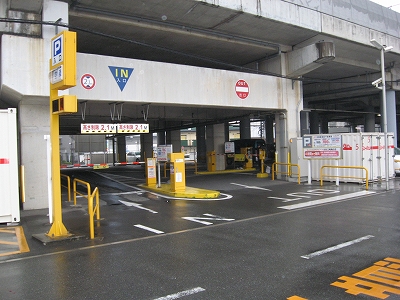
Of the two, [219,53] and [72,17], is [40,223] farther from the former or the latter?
[219,53]

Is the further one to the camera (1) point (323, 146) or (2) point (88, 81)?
(1) point (323, 146)

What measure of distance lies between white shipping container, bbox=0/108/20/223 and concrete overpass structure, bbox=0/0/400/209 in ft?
6.14

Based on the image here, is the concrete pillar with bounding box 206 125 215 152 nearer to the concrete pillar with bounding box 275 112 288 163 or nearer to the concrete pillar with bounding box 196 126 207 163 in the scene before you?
the concrete pillar with bounding box 196 126 207 163

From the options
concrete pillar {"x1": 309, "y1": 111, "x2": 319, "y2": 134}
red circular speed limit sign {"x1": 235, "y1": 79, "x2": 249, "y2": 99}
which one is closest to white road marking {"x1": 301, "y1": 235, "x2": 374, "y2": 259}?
red circular speed limit sign {"x1": 235, "y1": 79, "x2": 249, "y2": 99}

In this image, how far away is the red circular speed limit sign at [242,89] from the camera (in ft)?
56.1

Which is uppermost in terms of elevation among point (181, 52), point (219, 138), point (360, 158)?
point (181, 52)

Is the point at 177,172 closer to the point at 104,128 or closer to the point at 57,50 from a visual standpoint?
the point at 104,128

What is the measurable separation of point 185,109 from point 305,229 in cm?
1745

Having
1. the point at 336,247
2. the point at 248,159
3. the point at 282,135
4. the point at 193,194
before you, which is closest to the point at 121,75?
the point at 193,194

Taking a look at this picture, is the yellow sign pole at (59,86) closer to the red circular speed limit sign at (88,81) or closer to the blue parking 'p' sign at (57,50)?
the blue parking 'p' sign at (57,50)

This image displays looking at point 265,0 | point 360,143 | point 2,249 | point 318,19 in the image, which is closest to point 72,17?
point 265,0

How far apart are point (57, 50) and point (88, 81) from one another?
519cm

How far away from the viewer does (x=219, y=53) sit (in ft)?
63.6

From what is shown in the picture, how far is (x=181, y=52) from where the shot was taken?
18328 mm
